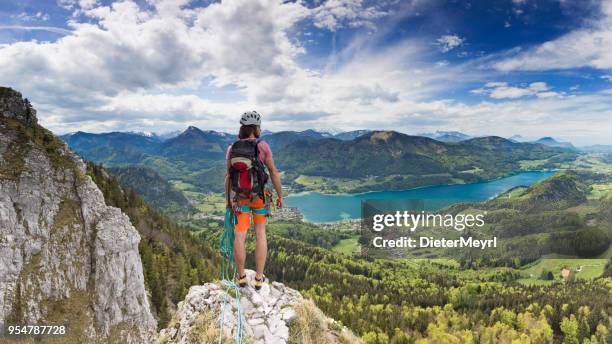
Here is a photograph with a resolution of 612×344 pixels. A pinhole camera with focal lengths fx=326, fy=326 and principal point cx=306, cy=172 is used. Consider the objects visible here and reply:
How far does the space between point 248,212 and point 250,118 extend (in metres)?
2.43

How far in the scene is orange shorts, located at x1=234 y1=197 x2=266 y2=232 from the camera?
8.42 metres

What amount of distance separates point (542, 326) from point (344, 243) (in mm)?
103467

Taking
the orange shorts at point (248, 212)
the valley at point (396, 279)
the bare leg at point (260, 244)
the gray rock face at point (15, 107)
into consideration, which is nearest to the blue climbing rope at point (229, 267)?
the orange shorts at point (248, 212)

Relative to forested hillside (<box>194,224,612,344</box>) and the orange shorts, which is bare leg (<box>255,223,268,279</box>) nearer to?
the orange shorts

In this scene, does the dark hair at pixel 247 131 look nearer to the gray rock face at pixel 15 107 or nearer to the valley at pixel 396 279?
the valley at pixel 396 279

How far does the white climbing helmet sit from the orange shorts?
76.7 inches

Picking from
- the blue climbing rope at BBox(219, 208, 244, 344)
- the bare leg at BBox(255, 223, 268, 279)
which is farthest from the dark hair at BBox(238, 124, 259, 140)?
the bare leg at BBox(255, 223, 268, 279)

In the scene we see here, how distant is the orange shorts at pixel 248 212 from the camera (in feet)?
27.6

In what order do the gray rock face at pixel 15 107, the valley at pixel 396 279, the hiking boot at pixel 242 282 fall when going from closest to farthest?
the hiking boot at pixel 242 282 < the gray rock face at pixel 15 107 < the valley at pixel 396 279

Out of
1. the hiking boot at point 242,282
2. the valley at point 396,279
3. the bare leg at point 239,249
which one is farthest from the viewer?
the valley at point 396,279

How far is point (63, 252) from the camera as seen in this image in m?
45.1

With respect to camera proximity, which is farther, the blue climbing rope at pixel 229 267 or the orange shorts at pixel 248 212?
the orange shorts at pixel 248 212

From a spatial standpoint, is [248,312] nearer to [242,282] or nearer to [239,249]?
[242,282]

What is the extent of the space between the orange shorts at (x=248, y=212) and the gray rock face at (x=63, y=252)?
144ft
